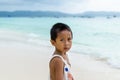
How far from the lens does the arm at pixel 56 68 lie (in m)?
2.76

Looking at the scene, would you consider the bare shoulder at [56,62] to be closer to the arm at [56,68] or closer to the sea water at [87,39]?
the arm at [56,68]

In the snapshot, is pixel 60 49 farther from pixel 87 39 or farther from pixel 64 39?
pixel 87 39

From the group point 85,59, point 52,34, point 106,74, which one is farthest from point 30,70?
point 52,34

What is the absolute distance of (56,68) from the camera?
9.05 feet

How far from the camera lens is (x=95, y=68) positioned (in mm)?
7824

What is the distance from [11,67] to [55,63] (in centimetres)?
435

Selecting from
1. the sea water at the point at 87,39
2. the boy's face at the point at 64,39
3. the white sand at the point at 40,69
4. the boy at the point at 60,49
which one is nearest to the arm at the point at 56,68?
the boy at the point at 60,49

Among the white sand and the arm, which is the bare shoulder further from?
the white sand

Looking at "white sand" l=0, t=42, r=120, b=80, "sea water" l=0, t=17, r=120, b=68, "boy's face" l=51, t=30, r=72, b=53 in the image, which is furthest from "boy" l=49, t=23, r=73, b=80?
"sea water" l=0, t=17, r=120, b=68

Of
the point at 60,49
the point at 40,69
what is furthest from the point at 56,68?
the point at 40,69

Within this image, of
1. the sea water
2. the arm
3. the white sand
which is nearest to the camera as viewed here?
the arm

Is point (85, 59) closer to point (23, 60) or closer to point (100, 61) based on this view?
point (100, 61)

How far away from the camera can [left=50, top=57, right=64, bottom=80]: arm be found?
276 centimetres

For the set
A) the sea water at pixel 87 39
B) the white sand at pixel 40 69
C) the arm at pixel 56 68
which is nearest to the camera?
the arm at pixel 56 68
